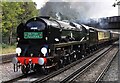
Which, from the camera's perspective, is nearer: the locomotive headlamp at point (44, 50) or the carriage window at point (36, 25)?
the locomotive headlamp at point (44, 50)

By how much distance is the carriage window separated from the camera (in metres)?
13.2

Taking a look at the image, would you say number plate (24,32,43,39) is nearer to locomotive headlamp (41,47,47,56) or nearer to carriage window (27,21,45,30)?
carriage window (27,21,45,30)

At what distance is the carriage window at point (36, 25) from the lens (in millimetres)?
13195

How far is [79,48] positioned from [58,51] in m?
5.85

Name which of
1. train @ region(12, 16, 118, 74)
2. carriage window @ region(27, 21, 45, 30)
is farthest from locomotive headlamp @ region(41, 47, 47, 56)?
carriage window @ region(27, 21, 45, 30)

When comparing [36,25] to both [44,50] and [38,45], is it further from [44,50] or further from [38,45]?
[44,50]

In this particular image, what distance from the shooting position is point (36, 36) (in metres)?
13.3

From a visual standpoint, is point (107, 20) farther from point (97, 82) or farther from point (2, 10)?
point (97, 82)

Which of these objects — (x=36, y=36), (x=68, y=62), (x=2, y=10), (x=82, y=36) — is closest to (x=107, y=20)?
(x=2, y=10)

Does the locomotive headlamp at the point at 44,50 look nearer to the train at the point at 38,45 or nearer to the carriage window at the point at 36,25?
the train at the point at 38,45

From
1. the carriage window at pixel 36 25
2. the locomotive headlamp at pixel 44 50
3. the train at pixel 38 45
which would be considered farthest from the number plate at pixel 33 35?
the locomotive headlamp at pixel 44 50

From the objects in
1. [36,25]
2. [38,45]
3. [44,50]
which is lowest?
[44,50]

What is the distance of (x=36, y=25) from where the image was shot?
13336mm

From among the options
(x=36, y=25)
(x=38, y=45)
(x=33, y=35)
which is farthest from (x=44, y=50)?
(x=36, y=25)
